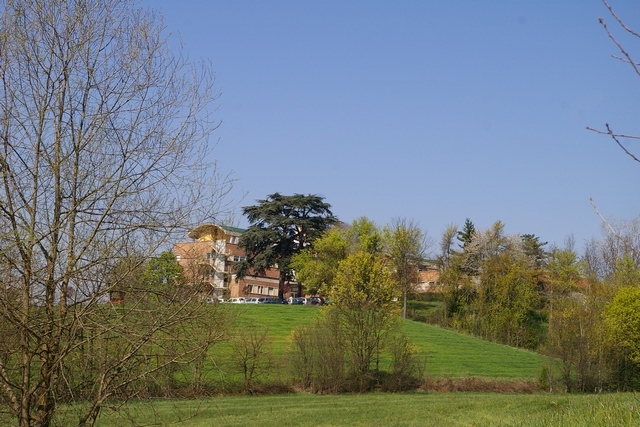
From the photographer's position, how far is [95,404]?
5.38 m

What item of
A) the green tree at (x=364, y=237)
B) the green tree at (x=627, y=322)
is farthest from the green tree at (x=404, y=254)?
the green tree at (x=627, y=322)

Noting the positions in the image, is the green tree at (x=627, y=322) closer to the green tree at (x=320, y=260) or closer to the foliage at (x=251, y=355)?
the foliage at (x=251, y=355)

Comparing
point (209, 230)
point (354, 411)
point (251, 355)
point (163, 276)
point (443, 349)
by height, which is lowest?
point (354, 411)

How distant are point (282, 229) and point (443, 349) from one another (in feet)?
66.0

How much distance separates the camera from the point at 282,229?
60031mm

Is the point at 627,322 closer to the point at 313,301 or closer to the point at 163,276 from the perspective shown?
the point at 163,276

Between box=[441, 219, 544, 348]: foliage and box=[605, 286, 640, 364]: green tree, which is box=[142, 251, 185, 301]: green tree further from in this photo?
box=[441, 219, 544, 348]: foliage

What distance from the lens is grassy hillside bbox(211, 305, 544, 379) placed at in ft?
124

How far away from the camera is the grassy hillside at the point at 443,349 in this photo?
37875 mm

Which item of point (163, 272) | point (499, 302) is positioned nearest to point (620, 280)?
point (499, 302)

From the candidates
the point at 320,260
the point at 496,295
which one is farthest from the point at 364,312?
the point at 320,260

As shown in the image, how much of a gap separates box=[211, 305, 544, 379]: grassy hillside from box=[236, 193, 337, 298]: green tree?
405cm

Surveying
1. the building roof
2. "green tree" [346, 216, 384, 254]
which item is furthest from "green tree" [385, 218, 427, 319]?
the building roof

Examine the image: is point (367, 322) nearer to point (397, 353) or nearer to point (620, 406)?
point (397, 353)
